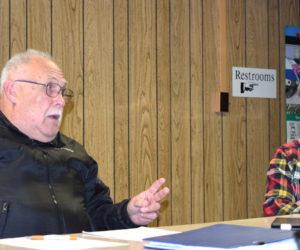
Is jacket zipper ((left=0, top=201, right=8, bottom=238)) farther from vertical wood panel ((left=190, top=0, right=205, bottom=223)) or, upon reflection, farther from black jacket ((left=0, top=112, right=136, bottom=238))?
vertical wood panel ((left=190, top=0, right=205, bottom=223))

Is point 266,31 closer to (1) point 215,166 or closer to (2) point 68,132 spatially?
(1) point 215,166

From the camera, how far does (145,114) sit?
3480mm

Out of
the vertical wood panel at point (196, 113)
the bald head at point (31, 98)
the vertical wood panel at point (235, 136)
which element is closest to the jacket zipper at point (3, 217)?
the bald head at point (31, 98)

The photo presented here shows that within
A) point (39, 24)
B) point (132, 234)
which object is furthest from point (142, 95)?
point (132, 234)

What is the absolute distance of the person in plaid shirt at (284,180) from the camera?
2491 mm

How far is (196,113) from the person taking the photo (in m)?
3.70

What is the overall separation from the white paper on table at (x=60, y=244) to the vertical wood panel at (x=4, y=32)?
1776 millimetres

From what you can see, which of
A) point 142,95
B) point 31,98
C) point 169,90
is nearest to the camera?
point 31,98

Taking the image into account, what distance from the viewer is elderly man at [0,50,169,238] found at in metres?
2.01

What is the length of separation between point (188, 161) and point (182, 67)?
26.1 inches

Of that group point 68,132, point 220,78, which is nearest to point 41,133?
point 68,132

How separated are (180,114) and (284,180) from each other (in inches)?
46.6

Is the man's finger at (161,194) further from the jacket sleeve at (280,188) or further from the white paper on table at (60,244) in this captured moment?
the jacket sleeve at (280,188)

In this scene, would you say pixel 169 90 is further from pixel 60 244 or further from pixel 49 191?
pixel 60 244
